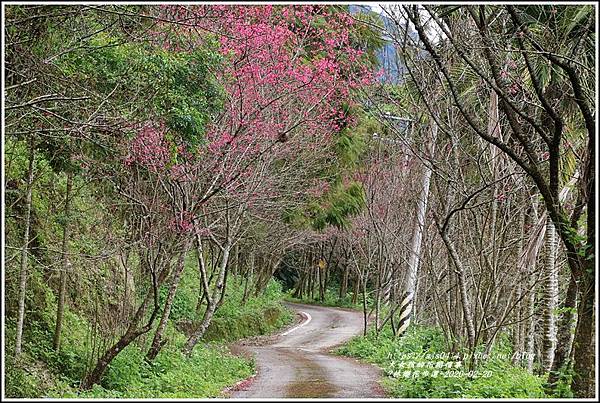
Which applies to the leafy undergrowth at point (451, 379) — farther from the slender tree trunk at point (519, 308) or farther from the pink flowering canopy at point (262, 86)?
the pink flowering canopy at point (262, 86)

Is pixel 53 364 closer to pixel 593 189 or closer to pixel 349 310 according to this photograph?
pixel 593 189

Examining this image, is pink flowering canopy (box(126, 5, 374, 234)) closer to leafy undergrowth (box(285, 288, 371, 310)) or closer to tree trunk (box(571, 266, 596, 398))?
tree trunk (box(571, 266, 596, 398))

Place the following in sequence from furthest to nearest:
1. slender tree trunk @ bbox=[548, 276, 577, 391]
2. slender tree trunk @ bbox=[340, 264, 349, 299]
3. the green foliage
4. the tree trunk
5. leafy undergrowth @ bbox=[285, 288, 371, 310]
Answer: slender tree trunk @ bbox=[340, 264, 349, 299]
leafy undergrowth @ bbox=[285, 288, 371, 310]
the green foliage
slender tree trunk @ bbox=[548, 276, 577, 391]
the tree trunk

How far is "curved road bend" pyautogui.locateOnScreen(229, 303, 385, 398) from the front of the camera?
940 cm

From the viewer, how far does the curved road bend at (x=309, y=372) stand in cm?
940

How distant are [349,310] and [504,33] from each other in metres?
28.1

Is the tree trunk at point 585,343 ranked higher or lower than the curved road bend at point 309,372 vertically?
higher

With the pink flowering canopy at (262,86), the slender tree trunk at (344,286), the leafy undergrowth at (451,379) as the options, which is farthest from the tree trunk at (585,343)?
the slender tree trunk at (344,286)

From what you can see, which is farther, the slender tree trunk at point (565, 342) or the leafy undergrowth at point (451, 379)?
the leafy undergrowth at point (451, 379)

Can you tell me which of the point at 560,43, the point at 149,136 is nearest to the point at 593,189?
the point at 560,43

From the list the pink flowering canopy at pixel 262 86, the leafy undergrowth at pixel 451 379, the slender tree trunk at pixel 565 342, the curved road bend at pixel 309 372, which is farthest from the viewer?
the pink flowering canopy at pixel 262 86

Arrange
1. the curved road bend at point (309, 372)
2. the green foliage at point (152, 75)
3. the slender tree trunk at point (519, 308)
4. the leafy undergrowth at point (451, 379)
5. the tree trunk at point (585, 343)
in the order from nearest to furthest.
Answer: the tree trunk at point (585, 343), the leafy undergrowth at point (451, 379), the green foliage at point (152, 75), the curved road bend at point (309, 372), the slender tree trunk at point (519, 308)

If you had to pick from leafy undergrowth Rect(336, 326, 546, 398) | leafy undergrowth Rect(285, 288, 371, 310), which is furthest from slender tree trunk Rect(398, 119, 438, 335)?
leafy undergrowth Rect(285, 288, 371, 310)

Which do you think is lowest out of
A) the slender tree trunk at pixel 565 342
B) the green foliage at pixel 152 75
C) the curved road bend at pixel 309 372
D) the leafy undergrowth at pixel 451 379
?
the curved road bend at pixel 309 372
